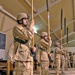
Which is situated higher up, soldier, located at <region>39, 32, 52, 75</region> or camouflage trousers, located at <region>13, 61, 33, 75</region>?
soldier, located at <region>39, 32, 52, 75</region>

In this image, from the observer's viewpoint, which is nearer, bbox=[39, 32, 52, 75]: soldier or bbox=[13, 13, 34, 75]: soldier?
bbox=[13, 13, 34, 75]: soldier

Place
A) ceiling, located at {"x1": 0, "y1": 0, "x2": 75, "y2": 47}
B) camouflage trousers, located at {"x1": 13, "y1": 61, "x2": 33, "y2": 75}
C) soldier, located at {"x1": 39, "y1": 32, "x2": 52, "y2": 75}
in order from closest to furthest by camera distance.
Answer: camouflage trousers, located at {"x1": 13, "y1": 61, "x2": 33, "y2": 75} < soldier, located at {"x1": 39, "y1": 32, "x2": 52, "y2": 75} < ceiling, located at {"x1": 0, "y1": 0, "x2": 75, "y2": 47}

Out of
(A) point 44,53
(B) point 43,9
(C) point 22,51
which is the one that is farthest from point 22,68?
(B) point 43,9


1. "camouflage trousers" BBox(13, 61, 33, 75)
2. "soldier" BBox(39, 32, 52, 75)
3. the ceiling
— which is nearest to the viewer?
"camouflage trousers" BBox(13, 61, 33, 75)

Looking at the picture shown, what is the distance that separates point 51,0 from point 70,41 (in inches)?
616

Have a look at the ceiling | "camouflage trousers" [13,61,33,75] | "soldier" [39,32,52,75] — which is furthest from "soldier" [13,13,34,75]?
the ceiling

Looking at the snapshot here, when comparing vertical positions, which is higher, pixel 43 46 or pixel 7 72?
pixel 43 46

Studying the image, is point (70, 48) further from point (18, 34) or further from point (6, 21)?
point (18, 34)

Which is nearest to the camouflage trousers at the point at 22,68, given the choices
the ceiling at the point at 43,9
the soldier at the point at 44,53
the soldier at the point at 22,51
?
the soldier at the point at 22,51

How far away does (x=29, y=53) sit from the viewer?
5.16 m

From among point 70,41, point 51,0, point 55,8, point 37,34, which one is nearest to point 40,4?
point 51,0

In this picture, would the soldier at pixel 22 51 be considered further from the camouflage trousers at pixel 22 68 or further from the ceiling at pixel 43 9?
the ceiling at pixel 43 9

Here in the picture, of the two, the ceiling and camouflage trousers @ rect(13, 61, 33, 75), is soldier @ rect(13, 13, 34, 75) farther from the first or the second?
the ceiling

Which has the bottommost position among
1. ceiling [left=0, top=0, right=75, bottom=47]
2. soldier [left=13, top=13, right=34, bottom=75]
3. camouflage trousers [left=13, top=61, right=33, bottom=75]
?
camouflage trousers [left=13, top=61, right=33, bottom=75]
